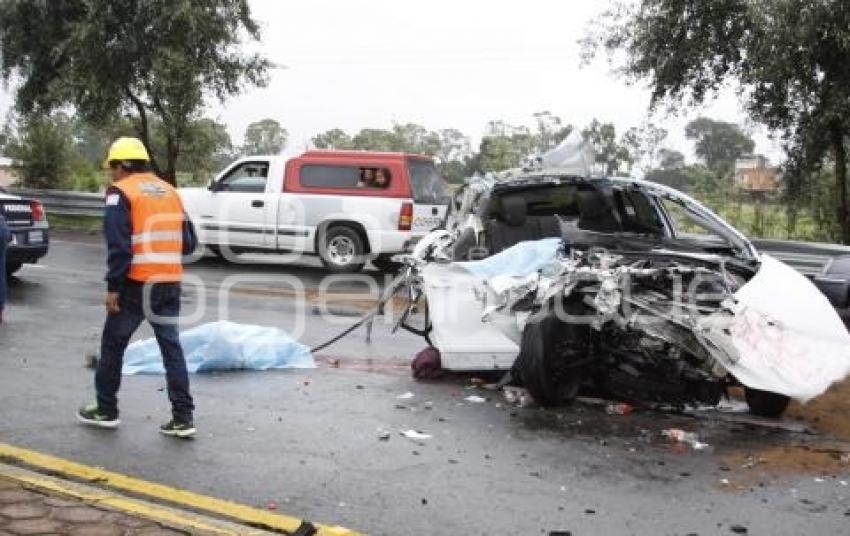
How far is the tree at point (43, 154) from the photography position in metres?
25.5

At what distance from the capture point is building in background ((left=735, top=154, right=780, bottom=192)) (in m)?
17.9

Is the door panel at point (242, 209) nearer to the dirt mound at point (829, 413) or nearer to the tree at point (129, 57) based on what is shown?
the tree at point (129, 57)

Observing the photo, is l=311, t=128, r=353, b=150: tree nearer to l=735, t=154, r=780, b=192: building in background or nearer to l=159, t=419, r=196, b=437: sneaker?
l=735, t=154, r=780, b=192: building in background

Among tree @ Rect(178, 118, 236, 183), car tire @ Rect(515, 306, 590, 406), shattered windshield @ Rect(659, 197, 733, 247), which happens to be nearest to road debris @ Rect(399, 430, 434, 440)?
A: car tire @ Rect(515, 306, 590, 406)

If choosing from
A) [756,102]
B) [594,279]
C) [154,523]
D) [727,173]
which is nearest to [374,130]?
[727,173]

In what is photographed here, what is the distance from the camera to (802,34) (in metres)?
13.8

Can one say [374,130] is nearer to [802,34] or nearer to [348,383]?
[802,34]

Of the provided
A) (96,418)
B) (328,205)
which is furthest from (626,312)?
(328,205)

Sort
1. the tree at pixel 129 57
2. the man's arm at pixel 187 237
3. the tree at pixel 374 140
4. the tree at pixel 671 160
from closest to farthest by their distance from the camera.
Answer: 1. the man's arm at pixel 187 237
2. the tree at pixel 129 57
3. the tree at pixel 671 160
4. the tree at pixel 374 140

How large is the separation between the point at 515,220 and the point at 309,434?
3.03m

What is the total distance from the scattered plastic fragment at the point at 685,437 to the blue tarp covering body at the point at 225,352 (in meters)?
3.21

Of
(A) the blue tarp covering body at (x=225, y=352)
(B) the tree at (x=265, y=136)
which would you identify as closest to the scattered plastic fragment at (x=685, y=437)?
(A) the blue tarp covering body at (x=225, y=352)

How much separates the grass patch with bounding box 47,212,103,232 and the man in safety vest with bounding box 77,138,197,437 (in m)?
16.2

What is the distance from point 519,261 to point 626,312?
101 cm
